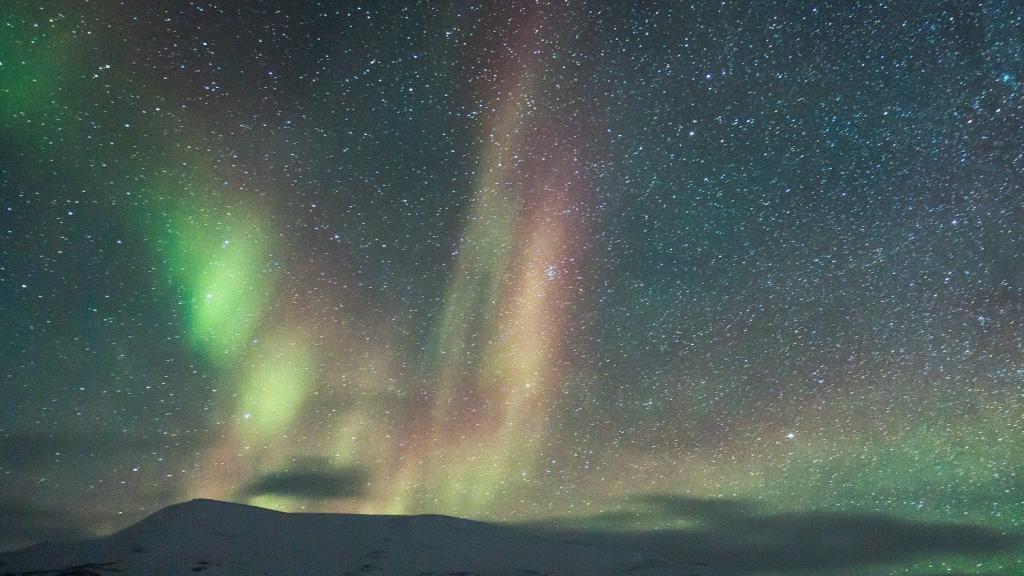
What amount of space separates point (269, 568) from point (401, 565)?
540 inches

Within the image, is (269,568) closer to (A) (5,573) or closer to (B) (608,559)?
(A) (5,573)

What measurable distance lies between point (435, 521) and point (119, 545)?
32.8 m

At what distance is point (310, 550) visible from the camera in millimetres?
63250

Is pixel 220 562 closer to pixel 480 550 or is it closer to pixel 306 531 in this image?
pixel 306 531

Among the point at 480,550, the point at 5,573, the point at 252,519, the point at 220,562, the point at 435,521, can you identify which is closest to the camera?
the point at 5,573

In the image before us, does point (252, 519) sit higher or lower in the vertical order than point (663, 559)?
higher

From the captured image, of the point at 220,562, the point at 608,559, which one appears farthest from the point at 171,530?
the point at 608,559

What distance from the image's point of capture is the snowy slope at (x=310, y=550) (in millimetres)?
54438

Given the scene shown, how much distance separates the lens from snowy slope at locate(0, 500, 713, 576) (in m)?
54.4

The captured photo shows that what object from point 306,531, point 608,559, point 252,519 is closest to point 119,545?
point 252,519

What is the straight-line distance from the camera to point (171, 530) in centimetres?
6122

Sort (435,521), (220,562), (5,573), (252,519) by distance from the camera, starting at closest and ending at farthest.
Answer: (5,573) < (220,562) < (252,519) < (435,521)

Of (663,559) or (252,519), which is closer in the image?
(252,519)

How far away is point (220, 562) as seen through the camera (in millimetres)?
54125
